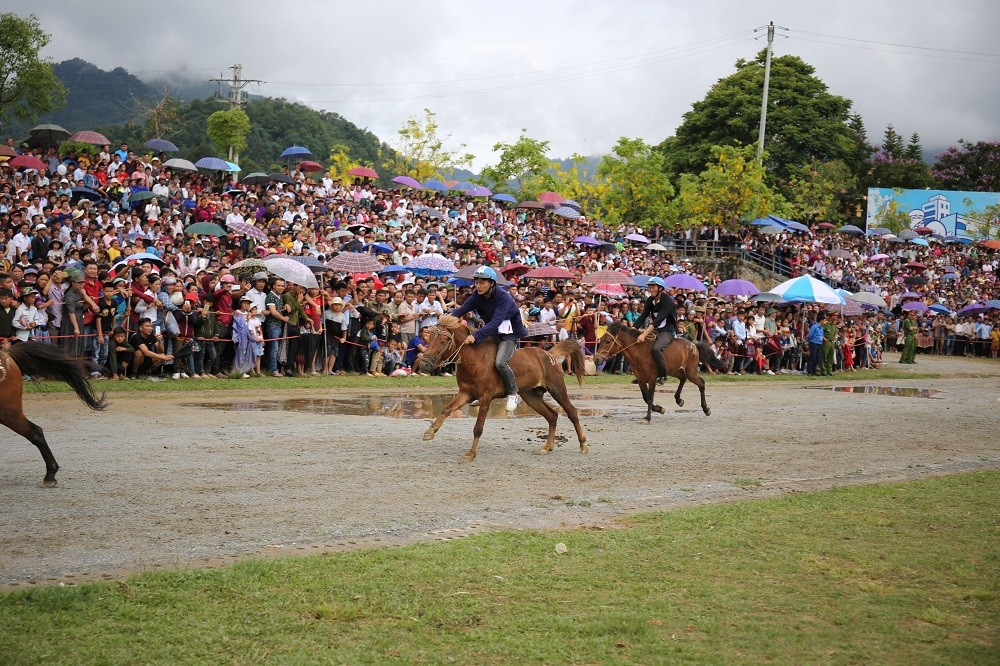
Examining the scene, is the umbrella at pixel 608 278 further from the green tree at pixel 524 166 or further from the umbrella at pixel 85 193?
the green tree at pixel 524 166

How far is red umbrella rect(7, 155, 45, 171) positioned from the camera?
27.4 meters

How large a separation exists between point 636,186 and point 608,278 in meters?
34.1

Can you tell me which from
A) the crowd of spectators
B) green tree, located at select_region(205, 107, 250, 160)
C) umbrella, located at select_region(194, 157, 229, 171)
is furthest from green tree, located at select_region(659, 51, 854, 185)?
umbrella, located at select_region(194, 157, 229, 171)

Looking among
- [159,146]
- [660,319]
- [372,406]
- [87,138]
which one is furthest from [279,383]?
[159,146]

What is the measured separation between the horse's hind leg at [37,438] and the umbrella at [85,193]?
19.5m

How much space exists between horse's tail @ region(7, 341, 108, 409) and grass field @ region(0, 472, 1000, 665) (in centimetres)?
446

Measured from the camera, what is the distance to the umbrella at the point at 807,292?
28922mm

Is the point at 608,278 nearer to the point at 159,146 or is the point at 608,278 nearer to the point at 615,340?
the point at 615,340

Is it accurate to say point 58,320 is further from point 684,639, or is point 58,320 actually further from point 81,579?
point 684,639

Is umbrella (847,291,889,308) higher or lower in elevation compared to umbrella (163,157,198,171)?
lower

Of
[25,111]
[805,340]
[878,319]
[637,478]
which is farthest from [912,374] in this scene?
[25,111]

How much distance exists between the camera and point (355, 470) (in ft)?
36.6

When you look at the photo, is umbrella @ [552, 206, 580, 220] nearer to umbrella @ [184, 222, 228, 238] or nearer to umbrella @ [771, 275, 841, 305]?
umbrella @ [771, 275, 841, 305]

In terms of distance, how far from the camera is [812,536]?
29.5ft
